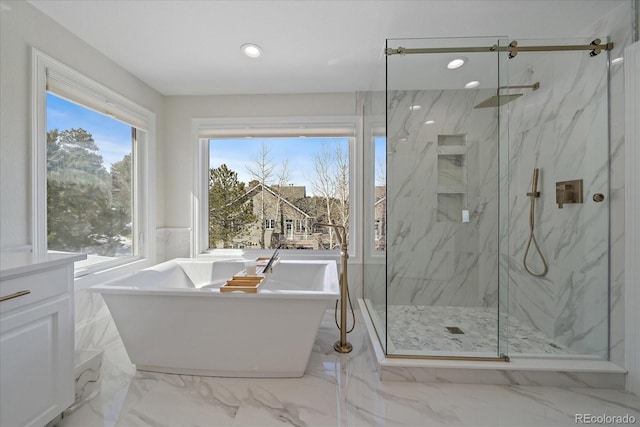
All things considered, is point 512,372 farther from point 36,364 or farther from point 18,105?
point 18,105

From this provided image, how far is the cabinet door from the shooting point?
1.07 m

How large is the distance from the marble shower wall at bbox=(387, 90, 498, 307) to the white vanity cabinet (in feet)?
6.35

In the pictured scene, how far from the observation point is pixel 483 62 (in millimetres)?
1968

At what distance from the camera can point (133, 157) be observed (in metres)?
2.77

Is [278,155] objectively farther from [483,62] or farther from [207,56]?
[483,62]

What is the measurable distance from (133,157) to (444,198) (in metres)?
2.99

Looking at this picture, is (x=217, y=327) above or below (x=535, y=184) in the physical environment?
below

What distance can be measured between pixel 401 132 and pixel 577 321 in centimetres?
187

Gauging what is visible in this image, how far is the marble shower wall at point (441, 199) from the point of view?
218 cm

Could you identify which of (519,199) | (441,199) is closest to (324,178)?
(441,199)

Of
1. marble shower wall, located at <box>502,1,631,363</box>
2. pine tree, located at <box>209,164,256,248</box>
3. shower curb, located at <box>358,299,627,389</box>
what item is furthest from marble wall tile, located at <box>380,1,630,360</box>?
pine tree, located at <box>209,164,256,248</box>

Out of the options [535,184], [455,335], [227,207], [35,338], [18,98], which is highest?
[18,98]

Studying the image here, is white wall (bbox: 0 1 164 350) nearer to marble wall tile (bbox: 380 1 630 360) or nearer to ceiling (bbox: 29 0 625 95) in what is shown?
ceiling (bbox: 29 0 625 95)

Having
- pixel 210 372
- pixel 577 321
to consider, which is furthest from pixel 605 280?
pixel 210 372
